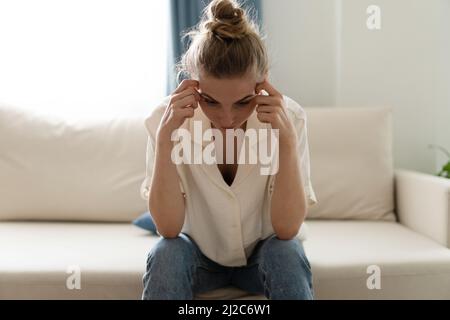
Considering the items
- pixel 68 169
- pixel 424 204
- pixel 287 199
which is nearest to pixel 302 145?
pixel 287 199

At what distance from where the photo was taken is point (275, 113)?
1384 millimetres

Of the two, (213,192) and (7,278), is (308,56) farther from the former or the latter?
(7,278)

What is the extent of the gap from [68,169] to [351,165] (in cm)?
108

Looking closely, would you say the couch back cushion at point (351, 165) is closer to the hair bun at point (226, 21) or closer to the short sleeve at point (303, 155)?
the short sleeve at point (303, 155)

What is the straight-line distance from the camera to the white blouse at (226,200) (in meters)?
1.47

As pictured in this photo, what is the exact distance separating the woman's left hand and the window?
4.51ft

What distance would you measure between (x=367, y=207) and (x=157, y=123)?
3.38 feet

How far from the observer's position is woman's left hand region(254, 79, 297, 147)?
54.4 inches

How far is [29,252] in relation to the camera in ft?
5.80

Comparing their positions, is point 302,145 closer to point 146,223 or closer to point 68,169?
point 146,223

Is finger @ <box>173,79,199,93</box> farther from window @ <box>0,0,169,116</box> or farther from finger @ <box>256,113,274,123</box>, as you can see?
window @ <box>0,0,169,116</box>

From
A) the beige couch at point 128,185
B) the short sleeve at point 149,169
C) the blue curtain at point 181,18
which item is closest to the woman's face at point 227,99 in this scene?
the short sleeve at point 149,169

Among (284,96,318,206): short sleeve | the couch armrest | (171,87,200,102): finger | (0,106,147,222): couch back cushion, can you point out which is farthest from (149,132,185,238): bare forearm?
the couch armrest

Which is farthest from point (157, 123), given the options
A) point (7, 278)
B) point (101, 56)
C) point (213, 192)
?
point (101, 56)
